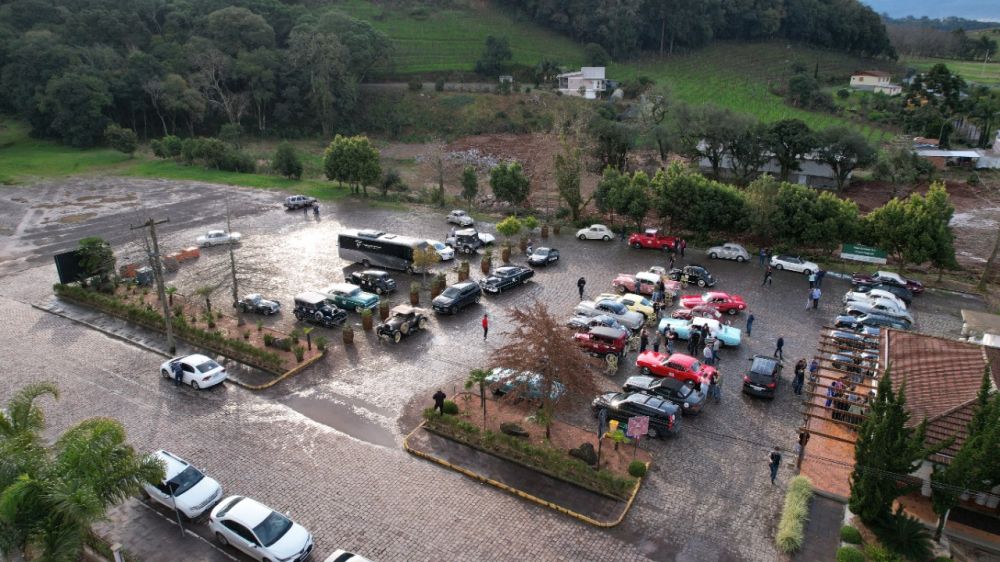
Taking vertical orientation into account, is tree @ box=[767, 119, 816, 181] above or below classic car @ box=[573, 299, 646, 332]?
above

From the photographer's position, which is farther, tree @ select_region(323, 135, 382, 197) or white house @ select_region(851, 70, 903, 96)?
white house @ select_region(851, 70, 903, 96)

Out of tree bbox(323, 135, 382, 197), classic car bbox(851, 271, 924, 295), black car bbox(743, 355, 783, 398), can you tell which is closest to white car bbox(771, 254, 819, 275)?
classic car bbox(851, 271, 924, 295)

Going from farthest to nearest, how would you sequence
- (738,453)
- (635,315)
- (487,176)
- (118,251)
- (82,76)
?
(82,76)
(487,176)
(118,251)
(635,315)
(738,453)

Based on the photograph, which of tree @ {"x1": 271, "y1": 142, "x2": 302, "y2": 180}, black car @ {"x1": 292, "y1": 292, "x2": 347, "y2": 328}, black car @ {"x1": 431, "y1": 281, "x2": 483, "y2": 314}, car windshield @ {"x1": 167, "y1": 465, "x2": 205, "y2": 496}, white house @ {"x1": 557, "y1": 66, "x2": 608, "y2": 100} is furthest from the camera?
white house @ {"x1": 557, "y1": 66, "x2": 608, "y2": 100}

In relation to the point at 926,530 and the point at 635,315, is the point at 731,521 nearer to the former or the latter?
the point at 926,530

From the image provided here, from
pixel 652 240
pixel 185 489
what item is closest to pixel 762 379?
pixel 652 240

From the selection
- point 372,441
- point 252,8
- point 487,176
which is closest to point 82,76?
point 252,8

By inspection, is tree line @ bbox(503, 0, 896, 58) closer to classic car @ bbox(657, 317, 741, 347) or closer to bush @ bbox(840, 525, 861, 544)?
classic car @ bbox(657, 317, 741, 347)
